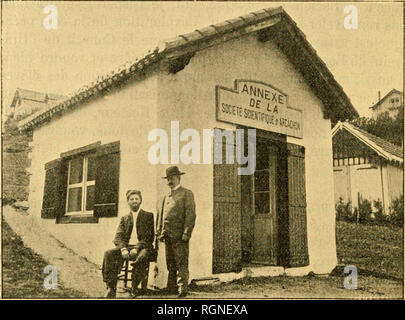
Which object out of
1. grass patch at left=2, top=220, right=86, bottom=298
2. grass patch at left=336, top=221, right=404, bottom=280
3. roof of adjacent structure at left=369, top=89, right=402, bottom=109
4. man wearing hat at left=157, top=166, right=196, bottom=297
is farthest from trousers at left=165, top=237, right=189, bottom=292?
roof of adjacent structure at left=369, top=89, right=402, bottom=109

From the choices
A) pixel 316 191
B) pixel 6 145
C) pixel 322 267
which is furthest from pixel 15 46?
pixel 322 267

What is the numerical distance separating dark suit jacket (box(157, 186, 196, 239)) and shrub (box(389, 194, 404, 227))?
9.84 ft

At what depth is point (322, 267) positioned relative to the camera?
7098 millimetres

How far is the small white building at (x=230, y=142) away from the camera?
5.45 metres

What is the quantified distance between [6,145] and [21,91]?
719 millimetres

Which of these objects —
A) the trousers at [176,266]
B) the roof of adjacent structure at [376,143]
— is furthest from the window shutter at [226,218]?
the roof of adjacent structure at [376,143]

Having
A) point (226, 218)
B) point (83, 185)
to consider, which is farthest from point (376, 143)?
point (83, 185)

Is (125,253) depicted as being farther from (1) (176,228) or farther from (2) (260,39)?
(2) (260,39)

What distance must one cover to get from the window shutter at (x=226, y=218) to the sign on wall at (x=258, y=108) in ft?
1.80

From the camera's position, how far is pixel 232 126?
6145 mm

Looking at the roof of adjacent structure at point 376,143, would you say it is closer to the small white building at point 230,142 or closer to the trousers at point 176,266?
the small white building at point 230,142

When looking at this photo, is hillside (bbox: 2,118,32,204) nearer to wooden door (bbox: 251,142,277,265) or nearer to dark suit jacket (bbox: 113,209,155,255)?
dark suit jacket (bbox: 113,209,155,255)

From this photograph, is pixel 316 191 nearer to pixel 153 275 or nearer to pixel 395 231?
pixel 395 231
